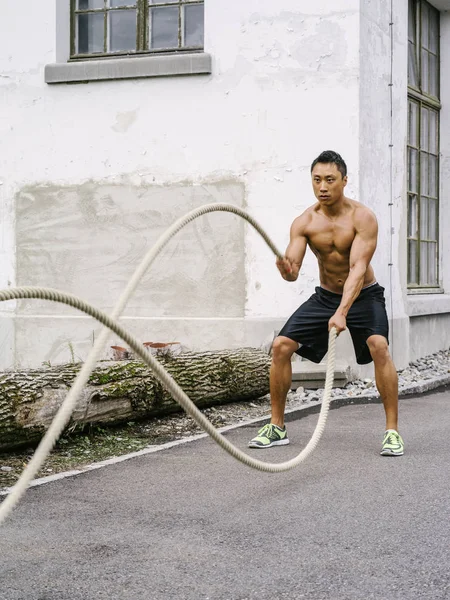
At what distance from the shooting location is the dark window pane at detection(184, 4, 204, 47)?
10.3m

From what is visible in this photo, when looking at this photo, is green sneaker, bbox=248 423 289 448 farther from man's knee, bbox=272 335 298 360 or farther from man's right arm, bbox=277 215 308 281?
man's right arm, bbox=277 215 308 281

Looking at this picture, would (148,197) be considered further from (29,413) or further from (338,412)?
(29,413)

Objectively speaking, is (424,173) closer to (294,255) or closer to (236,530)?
(294,255)

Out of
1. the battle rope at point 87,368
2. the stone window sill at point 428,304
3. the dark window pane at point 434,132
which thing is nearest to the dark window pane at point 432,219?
the dark window pane at point 434,132

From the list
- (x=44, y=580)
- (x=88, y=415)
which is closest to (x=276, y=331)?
(x=88, y=415)

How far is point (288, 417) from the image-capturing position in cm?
789

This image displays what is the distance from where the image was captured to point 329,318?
654 centimetres

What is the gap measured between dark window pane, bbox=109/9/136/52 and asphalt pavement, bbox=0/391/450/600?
18.5ft

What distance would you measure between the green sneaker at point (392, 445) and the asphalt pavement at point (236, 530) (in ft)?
0.20

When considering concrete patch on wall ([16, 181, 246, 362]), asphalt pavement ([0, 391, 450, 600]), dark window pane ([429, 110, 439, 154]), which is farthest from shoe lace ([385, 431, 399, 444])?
dark window pane ([429, 110, 439, 154])

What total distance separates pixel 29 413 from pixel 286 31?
5322mm

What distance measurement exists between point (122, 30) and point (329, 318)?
5425 millimetres

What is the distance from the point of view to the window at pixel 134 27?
1040cm

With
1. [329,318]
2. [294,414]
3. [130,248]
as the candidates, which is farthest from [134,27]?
[329,318]
